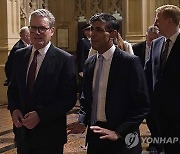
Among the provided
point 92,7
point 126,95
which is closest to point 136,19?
point 92,7

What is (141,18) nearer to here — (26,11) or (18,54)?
(26,11)

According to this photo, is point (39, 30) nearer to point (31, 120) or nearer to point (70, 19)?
point (31, 120)

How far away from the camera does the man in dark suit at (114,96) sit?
2689 mm

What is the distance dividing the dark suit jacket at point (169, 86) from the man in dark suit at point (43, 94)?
2.53 ft

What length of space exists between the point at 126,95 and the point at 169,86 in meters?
0.68

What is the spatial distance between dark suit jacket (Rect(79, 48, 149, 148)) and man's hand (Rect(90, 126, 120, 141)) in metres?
0.05

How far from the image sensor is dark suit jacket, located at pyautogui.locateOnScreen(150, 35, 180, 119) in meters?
3.28

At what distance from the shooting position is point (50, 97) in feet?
9.35

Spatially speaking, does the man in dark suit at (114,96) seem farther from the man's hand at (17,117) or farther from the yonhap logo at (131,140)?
the man's hand at (17,117)

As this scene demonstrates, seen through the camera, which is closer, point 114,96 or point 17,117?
point 114,96

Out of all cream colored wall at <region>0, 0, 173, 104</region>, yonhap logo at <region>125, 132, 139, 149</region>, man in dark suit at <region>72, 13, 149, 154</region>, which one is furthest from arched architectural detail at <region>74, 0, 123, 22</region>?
yonhap logo at <region>125, 132, 139, 149</region>

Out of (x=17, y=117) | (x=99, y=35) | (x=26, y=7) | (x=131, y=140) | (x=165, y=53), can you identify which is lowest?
(x=131, y=140)

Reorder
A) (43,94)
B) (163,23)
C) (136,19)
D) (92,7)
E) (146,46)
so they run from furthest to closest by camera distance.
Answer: (92,7)
(136,19)
(146,46)
(163,23)
(43,94)

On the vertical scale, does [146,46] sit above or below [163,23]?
below
